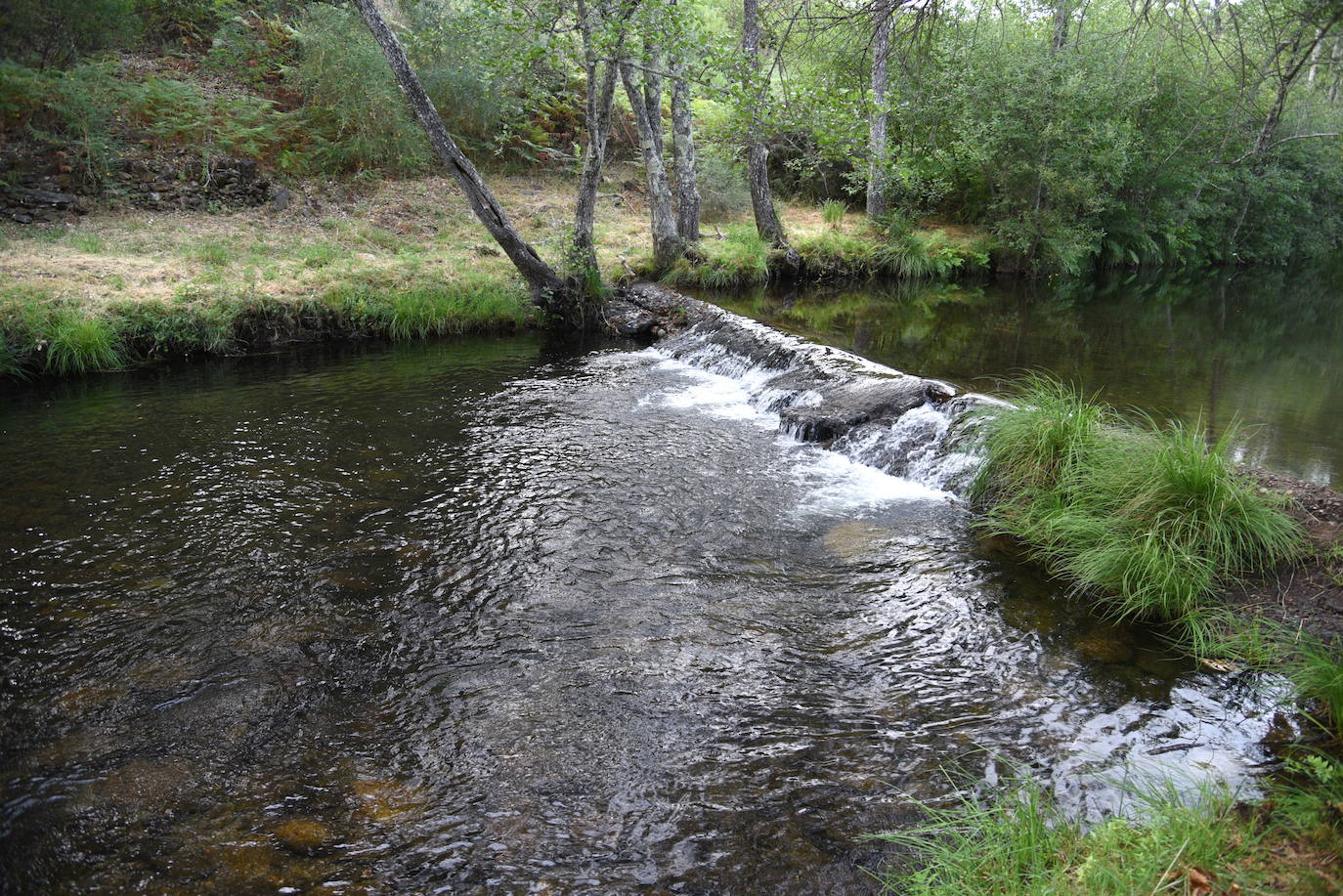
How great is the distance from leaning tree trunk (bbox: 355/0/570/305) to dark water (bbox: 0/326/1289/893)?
6.06 m

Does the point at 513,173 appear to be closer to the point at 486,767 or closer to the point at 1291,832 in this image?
the point at 486,767

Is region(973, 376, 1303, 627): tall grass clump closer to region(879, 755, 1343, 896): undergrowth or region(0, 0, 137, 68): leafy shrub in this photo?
region(879, 755, 1343, 896): undergrowth

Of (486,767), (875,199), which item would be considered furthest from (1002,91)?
(486,767)

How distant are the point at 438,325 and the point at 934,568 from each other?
377 inches

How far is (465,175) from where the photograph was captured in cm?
1173

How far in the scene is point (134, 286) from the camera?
10820mm

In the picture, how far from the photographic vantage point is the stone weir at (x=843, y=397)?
7039 mm

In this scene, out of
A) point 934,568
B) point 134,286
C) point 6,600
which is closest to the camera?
point 6,600

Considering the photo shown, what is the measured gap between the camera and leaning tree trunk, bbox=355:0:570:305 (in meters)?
10.5

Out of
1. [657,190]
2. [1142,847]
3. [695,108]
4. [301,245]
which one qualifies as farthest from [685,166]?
[1142,847]

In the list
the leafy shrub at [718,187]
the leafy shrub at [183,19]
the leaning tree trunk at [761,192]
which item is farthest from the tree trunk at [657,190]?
the leafy shrub at [183,19]

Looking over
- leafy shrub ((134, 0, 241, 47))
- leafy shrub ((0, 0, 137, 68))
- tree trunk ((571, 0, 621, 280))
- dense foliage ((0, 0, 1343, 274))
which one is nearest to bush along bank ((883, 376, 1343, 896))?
dense foliage ((0, 0, 1343, 274))

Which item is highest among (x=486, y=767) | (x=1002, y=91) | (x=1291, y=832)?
(x=1002, y=91)

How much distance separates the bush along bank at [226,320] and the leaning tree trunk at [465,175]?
0.47 metres
